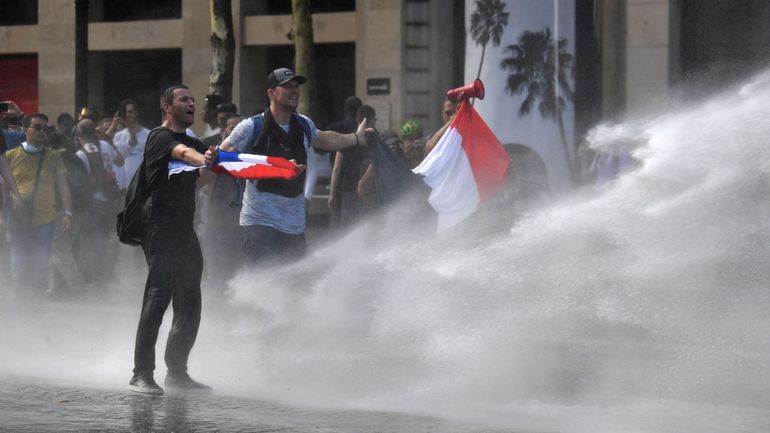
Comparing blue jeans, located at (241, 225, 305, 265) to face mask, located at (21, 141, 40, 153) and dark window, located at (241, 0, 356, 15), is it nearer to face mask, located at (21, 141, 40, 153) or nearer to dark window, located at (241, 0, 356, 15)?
face mask, located at (21, 141, 40, 153)

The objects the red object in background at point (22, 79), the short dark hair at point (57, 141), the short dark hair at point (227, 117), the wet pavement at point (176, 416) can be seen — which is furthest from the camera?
the red object in background at point (22, 79)

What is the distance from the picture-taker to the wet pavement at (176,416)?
6680mm

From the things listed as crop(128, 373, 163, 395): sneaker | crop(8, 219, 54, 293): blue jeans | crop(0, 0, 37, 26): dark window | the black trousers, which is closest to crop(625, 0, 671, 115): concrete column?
crop(8, 219, 54, 293): blue jeans

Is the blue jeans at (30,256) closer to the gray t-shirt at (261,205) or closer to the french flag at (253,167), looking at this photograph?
the gray t-shirt at (261,205)

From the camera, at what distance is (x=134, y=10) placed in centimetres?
2756

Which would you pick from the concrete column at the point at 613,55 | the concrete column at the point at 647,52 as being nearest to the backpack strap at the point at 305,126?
the concrete column at the point at 613,55

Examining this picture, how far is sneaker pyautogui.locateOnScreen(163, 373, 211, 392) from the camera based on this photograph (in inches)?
310

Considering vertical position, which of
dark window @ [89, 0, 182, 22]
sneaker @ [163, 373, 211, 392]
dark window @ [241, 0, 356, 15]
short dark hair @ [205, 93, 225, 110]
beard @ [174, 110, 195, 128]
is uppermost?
dark window @ [89, 0, 182, 22]

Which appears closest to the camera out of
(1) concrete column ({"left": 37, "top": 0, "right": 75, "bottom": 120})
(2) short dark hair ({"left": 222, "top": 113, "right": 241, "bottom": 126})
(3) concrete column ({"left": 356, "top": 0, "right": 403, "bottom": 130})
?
(2) short dark hair ({"left": 222, "top": 113, "right": 241, "bottom": 126})

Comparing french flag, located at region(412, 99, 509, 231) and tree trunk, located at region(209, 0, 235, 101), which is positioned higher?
tree trunk, located at region(209, 0, 235, 101)

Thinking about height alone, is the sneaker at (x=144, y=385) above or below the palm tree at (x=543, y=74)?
below

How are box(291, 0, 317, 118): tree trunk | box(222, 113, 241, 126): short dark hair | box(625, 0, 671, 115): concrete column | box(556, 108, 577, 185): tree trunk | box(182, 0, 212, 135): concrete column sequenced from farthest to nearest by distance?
box(182, 0, 212, 135): concrete column < box(291, 0, 317, 118): tree trunk < box(625, 0, 671, 115): concrete column < box(556, 108, 577, 185): tree trunk < box(222, 113, 241, 126): short dark hair

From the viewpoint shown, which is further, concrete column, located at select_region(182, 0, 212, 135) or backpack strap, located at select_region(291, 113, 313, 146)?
concrete column, located at select_region(182, 0, 212, 135)

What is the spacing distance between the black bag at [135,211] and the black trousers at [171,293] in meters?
0.07
